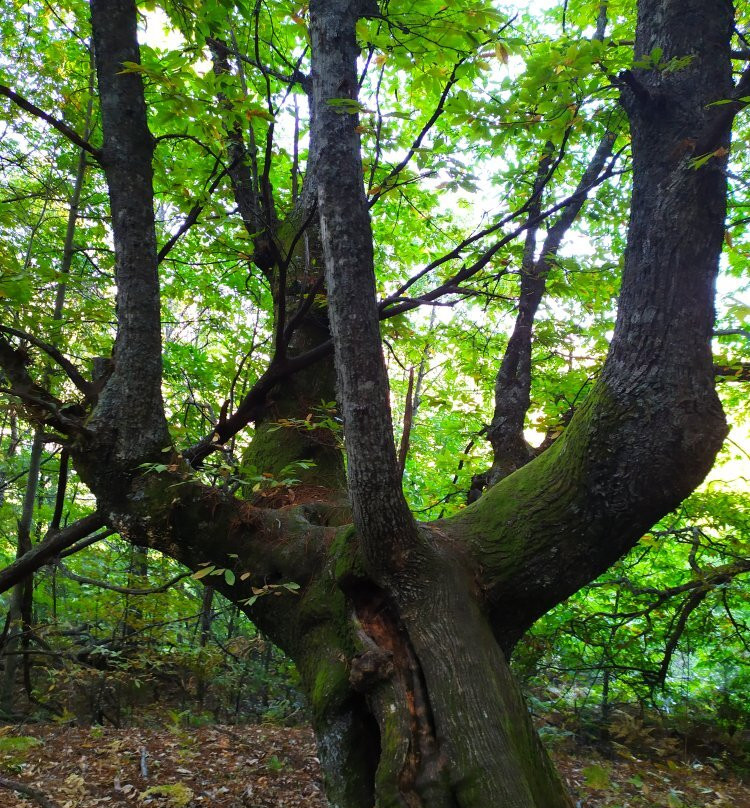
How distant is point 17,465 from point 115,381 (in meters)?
7.35

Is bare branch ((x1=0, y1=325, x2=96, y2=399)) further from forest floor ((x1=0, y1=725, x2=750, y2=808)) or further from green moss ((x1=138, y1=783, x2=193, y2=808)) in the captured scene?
green moss ((x1=138, y1=783, x2=193, y2=808))

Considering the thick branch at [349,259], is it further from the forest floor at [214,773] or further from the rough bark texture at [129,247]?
the forest floor at [214,773]

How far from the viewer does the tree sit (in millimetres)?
2285

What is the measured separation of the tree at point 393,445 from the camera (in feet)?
7.50

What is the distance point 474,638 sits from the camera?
2.59 meters

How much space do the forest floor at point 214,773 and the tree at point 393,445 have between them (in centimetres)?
161

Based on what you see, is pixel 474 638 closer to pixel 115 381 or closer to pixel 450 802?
pixel 450 802

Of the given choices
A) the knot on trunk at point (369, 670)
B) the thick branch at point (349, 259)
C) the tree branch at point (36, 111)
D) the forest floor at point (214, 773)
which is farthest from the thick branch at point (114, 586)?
the tree branch at point (36, 111)

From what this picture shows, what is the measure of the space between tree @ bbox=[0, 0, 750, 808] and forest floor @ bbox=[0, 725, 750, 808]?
1610mm

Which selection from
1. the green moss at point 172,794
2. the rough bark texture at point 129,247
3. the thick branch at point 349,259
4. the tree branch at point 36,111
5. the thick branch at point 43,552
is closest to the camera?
the thick branch at point 349,259

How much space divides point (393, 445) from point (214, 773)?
3.64 meters

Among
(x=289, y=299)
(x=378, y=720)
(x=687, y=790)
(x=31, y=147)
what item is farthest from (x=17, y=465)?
(x=687, y=790)

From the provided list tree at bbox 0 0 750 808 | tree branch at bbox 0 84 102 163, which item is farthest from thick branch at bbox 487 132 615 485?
tree branch at bbox 0 84 102 163

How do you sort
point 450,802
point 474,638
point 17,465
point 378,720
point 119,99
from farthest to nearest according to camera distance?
point 17,465 → point 119,99 → point 474,638 → point 378,720 → point 450,802
